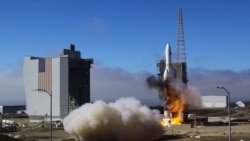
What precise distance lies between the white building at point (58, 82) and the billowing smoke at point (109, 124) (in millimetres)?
76351

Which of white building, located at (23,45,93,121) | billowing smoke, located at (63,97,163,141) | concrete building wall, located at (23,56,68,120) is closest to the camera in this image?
billowing smoke, located at (63,97,163,141)

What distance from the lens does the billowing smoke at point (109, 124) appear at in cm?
6462

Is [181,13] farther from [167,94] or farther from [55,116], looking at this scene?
[55,116]

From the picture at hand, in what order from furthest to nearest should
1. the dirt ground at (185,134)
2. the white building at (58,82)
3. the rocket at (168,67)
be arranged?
1. the white building at (58,82)
2. the rocket at (168,67)
3. the dirt ground at (185,134)

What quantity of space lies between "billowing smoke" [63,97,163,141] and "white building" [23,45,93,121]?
7635 centimetres

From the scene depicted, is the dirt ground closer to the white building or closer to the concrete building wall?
the concrete building wall

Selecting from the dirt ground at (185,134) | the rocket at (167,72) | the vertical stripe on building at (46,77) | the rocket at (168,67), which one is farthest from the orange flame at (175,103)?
the vertical stripe on building at (46,77)

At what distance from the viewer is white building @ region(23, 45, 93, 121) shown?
467ft

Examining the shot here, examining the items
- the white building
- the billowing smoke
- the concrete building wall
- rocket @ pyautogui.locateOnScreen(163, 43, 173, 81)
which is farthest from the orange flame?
the billowing smoke

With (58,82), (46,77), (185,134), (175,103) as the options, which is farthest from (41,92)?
(185,134)

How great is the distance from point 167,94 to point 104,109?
5926 cm

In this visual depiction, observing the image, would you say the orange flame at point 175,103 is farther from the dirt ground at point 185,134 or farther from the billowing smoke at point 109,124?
the billowing smoke at point 109,124

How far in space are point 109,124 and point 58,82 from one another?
79422 mm

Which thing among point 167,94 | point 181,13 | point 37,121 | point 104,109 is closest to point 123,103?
point 104,109
